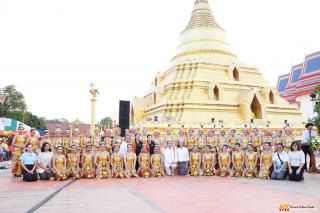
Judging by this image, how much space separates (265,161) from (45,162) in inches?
288

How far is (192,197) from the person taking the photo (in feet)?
21.5

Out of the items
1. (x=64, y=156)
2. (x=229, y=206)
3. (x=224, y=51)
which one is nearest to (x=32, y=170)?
(x=64, y=156)

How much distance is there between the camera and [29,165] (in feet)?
32.2

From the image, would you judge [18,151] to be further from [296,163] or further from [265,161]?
[296,163]

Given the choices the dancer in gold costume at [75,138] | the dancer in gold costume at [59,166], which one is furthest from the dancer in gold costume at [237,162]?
the dancer in gold costume at [59,166]

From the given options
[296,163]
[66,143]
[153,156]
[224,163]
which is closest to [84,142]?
[66,143]

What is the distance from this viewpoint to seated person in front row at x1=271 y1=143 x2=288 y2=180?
9.81m

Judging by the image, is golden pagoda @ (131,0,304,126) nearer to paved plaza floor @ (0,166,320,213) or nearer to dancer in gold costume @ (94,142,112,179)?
dancer in gold costume @ (94,142,112,179)

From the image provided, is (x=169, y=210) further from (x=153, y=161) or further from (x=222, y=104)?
(x=222, y=104)

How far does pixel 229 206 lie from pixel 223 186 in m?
2.80

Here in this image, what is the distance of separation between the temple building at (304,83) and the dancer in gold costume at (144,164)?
30.7m

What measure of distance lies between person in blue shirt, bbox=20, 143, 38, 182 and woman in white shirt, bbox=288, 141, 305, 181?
25.8ft

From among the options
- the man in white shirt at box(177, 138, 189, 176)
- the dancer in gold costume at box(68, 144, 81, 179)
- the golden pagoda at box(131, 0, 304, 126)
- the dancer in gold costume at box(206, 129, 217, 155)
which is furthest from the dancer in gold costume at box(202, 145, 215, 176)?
the golden pagoda at box(131, 0, 304, 126)

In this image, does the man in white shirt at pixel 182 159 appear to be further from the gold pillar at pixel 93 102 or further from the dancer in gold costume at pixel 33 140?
the gold pillar at pixel 93 102
